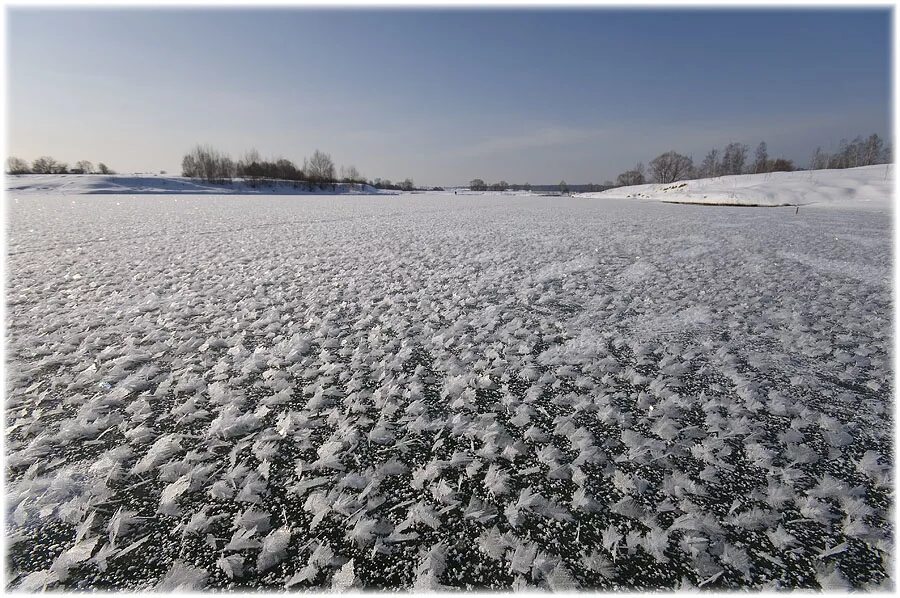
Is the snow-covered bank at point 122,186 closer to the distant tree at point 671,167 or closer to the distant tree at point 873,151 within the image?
the distant tree at point 671,167

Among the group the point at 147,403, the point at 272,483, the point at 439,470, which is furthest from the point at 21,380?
the point at 439,470

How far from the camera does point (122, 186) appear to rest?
46.2 m

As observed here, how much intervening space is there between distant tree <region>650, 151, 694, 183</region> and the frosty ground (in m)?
80.6

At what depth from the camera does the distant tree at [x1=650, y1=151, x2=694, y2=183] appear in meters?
69.6

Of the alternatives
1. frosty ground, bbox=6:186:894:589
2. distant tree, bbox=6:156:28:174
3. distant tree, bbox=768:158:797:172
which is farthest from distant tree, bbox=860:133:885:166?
distant tree, bbox=6:156:28:174

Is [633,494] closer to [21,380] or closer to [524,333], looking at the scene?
[524,333]

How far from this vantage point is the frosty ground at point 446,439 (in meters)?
1.19

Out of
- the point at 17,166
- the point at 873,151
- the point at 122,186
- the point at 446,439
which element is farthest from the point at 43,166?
the point at 873,151

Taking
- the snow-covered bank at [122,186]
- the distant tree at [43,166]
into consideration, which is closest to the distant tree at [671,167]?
the snow-covered bank at [122,186]

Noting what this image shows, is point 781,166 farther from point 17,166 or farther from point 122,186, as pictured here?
point 17,166

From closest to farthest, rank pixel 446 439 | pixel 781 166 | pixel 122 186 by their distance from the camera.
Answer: pixel 446 439
pixel 122 186
pixel 781 166

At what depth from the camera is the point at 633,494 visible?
1422 mm

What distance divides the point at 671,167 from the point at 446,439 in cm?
8511

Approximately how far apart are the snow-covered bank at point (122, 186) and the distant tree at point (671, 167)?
212 feet
